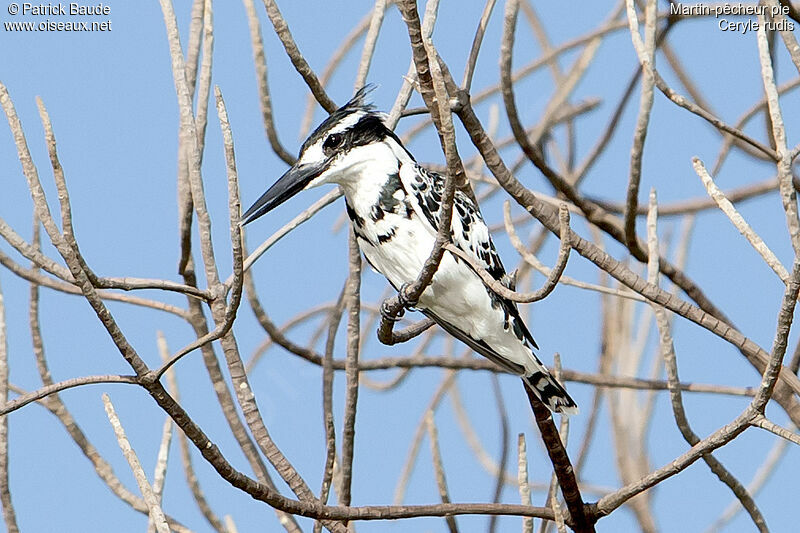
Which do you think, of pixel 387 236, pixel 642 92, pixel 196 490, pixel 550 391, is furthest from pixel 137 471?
pixel 642 92

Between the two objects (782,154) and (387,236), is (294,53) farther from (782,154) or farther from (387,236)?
(782,154)

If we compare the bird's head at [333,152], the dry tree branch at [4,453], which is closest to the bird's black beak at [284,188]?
the bird's head at [333,152]

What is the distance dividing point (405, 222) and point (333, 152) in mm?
288

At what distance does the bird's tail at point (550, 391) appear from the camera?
3.09 meters

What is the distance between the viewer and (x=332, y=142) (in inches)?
121

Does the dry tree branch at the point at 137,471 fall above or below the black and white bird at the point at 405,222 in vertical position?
below

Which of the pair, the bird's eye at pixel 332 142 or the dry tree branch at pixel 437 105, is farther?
the bird's eye at pixel 332 142

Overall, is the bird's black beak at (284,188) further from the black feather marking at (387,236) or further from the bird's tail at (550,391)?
the bird's tail at (550,391)

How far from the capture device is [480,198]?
4.20 metres

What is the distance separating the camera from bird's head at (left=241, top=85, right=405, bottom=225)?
3037 mm

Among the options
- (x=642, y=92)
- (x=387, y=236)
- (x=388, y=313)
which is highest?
(x=642, y=92)

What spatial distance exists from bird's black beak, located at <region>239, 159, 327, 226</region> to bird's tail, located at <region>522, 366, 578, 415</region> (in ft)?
2.78

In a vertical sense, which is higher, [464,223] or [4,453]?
[464,223]

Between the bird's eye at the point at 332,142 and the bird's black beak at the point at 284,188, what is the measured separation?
0.15 feet
